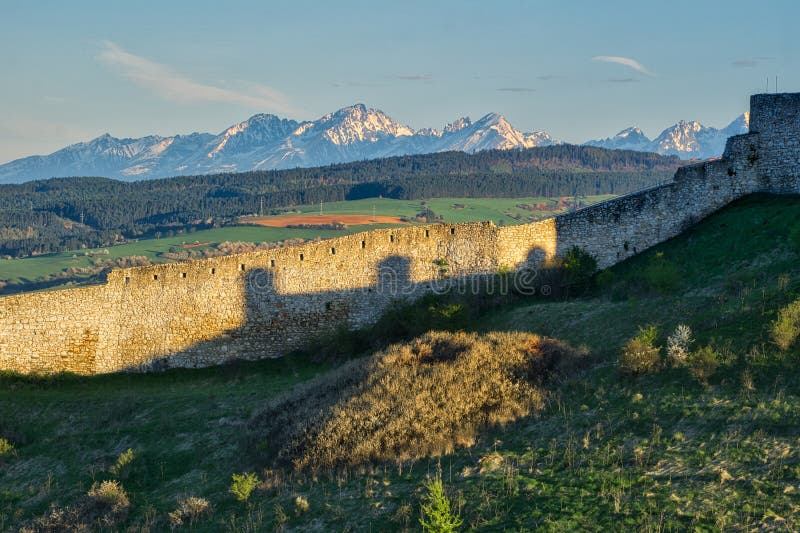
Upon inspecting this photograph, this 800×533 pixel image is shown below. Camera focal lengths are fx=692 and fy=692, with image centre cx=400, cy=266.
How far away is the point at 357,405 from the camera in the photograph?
15.1m

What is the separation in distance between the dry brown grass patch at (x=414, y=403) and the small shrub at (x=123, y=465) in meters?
3.00

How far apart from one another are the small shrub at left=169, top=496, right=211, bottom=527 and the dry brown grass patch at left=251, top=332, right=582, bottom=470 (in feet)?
6.28

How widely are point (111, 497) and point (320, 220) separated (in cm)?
13072

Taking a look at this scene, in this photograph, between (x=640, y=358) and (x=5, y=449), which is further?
(x=5, y=449)

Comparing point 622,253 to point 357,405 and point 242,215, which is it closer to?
point 357,405

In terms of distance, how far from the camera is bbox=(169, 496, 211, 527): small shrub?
12.5 meters

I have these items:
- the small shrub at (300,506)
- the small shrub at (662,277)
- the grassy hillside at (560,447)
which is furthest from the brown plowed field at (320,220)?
the small shrub at (300,506)

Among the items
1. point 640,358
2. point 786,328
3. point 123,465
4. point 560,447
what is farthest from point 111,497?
point 786,328

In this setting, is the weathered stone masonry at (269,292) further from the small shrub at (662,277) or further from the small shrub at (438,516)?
the small shrub at (438,516)

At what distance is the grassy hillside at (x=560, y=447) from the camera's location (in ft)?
32.6

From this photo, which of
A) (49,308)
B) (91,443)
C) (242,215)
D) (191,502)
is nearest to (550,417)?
(191,502)

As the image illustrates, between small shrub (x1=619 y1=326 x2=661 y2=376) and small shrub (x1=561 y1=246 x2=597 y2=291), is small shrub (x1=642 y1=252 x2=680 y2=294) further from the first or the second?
small shrub (x1=619 y1=326 x2=661 y2=376)

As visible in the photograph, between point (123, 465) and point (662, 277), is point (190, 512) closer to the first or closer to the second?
point (123, 465)

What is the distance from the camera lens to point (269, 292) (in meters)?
26.4
